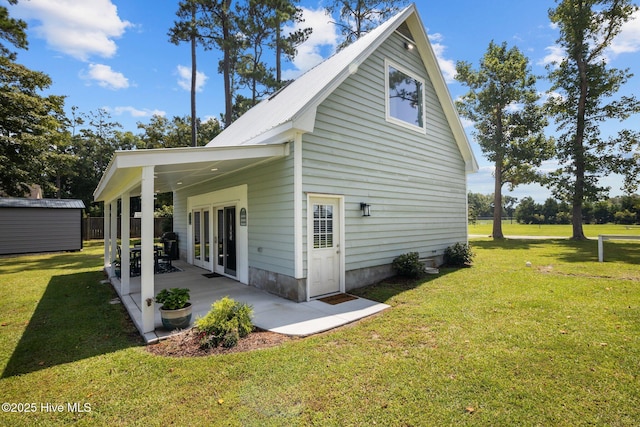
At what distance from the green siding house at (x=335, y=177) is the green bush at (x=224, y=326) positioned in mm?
1126

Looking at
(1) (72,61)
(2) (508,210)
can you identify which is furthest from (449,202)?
(2) (508,210)

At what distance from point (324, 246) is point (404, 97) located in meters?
5.14

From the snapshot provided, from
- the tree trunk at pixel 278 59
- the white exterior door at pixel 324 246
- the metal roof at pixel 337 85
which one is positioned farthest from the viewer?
the tree trunk at pixel 278 59

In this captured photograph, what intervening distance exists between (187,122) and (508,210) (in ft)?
300

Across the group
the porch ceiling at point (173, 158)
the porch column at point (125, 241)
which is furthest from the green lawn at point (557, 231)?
the porch column at point (125, 241)

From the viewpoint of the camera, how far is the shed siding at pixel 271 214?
20.0 feet

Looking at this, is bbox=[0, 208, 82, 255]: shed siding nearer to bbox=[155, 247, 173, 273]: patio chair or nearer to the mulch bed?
bbox=[155, 247, 173, 273]: patio chair

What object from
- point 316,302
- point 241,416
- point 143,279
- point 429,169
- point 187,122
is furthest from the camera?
point 187,122

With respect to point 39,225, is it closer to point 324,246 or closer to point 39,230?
point 39,230

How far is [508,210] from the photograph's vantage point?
285ft

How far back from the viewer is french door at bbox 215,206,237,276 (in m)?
8.38

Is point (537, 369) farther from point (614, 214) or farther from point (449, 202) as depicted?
point (614, 214)

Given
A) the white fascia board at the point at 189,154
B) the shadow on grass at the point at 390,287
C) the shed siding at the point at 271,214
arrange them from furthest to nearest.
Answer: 1. the shadow on grass at the point at 390,287
2. the shed siding at the point at 271,214
3. the white fascia board at the point at 189,154

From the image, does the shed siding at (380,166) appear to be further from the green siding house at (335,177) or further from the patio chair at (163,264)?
the patio chair at (163,264)
